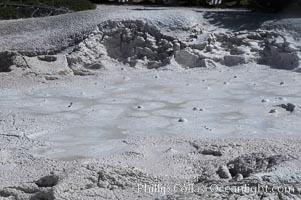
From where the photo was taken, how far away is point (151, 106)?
8.52 metres

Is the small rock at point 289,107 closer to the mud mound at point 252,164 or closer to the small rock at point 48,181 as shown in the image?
the mud mound at point 252,164

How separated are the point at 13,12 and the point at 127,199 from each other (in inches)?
420

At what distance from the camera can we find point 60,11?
46.9 ft

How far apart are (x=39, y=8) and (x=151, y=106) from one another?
22.9ft

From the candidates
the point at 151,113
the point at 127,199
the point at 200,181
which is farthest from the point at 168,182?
the point at 151,113

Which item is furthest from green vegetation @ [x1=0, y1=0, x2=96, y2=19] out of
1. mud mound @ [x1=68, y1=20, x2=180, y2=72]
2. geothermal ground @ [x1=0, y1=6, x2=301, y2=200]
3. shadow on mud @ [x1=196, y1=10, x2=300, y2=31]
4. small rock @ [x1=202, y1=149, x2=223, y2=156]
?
small rock @ [x1=202, y1=149, x2=223, y2=156]

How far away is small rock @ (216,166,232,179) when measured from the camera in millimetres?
4983

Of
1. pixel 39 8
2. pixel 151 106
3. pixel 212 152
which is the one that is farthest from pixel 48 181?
pixel 39 8

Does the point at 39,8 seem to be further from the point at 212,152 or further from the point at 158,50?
the point at 212,152

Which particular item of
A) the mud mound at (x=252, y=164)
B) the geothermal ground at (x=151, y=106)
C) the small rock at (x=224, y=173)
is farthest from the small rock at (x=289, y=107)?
the small rock at (x=224, y=173)

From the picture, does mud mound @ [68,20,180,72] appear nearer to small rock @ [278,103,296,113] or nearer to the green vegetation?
the green vegetation

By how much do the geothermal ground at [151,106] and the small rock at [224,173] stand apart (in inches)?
0.7

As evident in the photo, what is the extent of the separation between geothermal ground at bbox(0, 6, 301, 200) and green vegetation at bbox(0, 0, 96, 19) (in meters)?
1.70

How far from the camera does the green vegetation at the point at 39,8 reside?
14.2 metres
